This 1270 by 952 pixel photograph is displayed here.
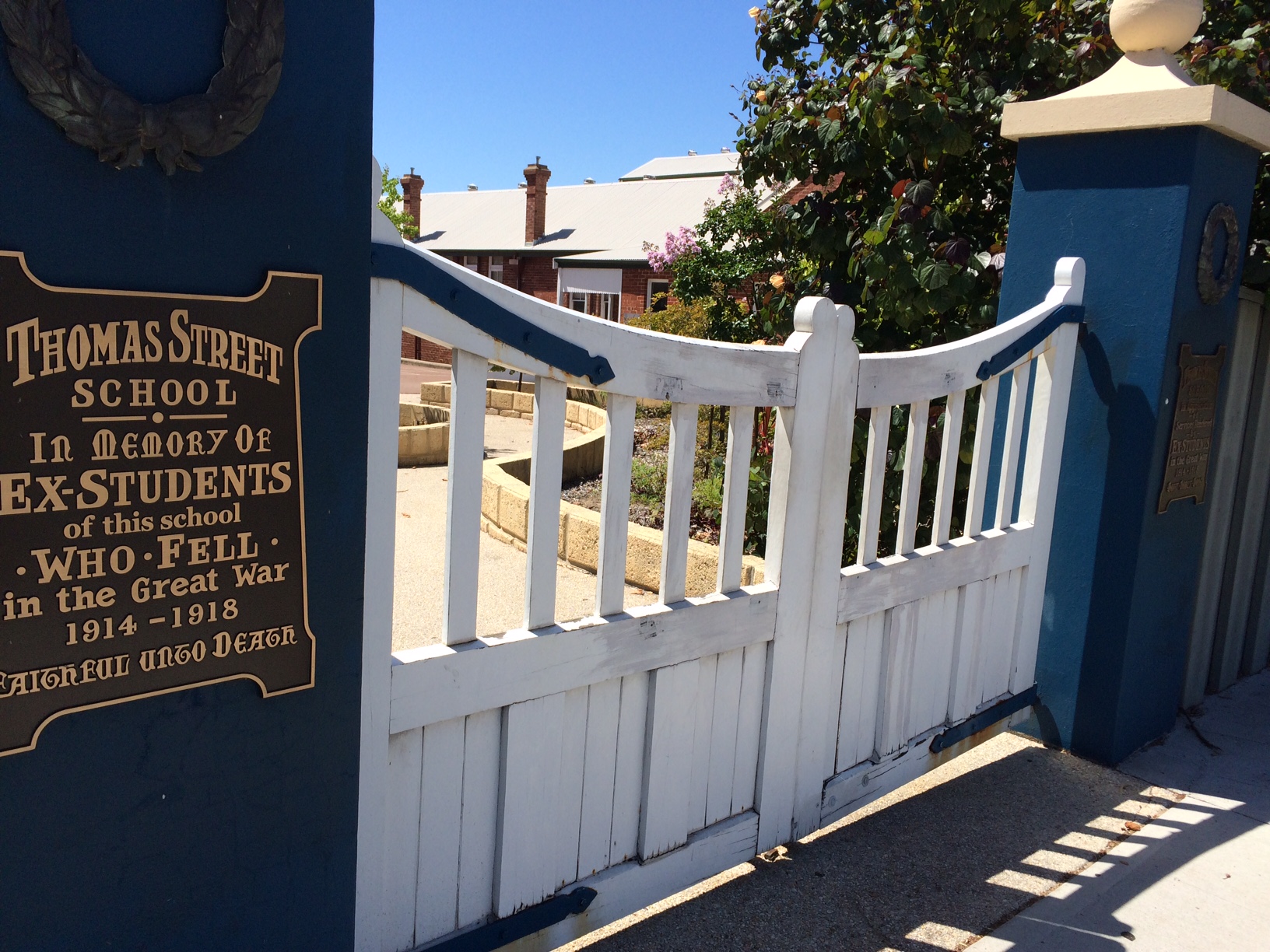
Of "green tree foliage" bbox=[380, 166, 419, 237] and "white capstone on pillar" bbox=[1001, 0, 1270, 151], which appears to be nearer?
"white capstone on pillar" bbox=[1001, 0, 1270, 151]

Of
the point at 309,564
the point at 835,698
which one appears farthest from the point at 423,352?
the point at 309,564

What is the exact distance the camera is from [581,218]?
35.3m

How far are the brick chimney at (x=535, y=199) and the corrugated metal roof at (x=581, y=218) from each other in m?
0.39

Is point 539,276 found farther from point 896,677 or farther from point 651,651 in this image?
point 651,651

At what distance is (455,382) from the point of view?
200 cm

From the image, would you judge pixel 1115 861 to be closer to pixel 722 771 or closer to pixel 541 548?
pixel 722 771

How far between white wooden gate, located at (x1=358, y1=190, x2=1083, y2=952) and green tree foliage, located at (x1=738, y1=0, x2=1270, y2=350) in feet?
5.06

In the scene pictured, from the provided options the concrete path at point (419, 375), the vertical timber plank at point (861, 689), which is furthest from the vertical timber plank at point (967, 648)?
the concrete path at point (419, 375)

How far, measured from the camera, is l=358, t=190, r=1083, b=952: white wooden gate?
2.00m

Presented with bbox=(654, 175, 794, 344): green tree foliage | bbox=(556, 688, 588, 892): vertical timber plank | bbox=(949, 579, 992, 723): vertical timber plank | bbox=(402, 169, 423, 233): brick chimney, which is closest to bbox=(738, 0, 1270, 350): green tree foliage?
bbox=(654, 175, 794, 344): green tree foliage

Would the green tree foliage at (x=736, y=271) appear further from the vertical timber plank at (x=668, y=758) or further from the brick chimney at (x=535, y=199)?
the brick chimney at (x=535, y=199)

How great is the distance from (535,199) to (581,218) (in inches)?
65.1

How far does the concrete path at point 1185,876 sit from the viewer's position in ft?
8.94

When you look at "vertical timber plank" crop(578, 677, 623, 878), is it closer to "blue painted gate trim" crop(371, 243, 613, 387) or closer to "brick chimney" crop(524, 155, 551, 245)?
"blue painted gate trim" crop(371, 243, 613, 387)
